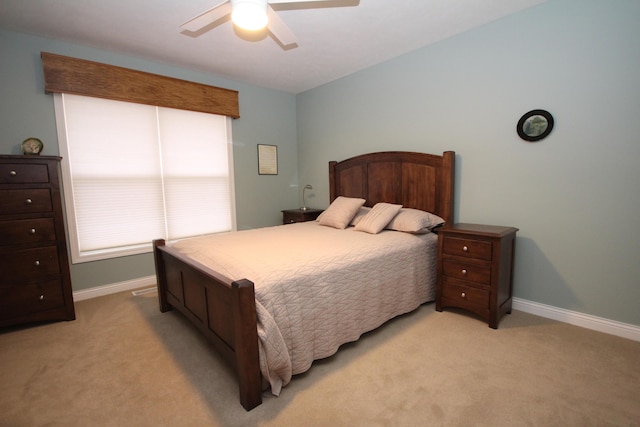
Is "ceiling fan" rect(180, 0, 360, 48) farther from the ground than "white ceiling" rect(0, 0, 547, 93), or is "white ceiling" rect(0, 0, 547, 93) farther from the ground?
"white ceiling" rect(0, 0, 547, 93)

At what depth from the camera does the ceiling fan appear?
167 centimetres

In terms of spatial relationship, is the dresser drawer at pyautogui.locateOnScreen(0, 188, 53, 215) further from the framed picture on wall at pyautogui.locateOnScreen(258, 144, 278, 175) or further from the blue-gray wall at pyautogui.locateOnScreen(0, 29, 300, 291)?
the framed picture on wall at pyautogui.locateOnScreen(258, 144, 278, 175)

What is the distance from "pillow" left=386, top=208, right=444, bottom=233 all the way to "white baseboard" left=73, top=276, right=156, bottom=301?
2834 millimetres

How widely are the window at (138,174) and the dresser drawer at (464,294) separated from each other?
9.41 feet

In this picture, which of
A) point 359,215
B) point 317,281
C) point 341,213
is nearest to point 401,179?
point 359,215

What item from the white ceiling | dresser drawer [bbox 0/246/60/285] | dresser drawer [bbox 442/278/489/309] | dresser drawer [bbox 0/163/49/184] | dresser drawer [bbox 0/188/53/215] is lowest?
dresser drawer [bbox 442/278/489/309]

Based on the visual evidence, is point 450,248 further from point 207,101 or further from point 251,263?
point 207,101

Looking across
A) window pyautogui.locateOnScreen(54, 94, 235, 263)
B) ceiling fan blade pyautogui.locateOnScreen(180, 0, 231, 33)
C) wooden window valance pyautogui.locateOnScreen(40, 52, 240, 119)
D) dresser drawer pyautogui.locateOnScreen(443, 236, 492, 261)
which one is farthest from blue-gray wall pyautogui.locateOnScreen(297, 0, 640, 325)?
window pyautogui.locateOnScreen(54, 94, 235, 263)

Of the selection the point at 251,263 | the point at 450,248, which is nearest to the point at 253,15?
the point at 251,263

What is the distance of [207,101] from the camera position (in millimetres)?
3670

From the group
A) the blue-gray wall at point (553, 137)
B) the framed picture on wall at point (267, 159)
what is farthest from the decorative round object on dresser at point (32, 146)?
the blue-gray wall at point (553, 137)

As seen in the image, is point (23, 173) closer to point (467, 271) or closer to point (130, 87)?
point (130, 87)

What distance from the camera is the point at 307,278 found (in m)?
1.81

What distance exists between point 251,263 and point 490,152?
2.33 meters
